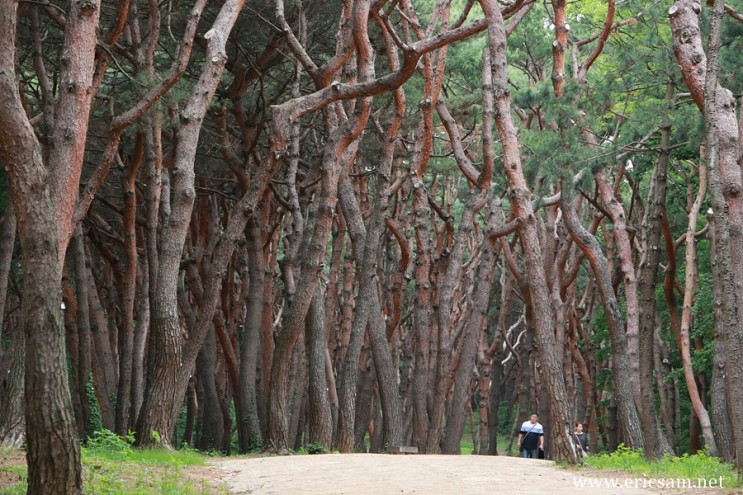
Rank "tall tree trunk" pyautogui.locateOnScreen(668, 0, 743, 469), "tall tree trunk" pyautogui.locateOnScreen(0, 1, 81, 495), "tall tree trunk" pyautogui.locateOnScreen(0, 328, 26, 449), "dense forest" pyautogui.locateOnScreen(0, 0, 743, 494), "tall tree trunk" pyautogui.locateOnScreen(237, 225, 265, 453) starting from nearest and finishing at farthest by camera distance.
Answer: "tall tree trunk" pyautogui.locateOnScreen(0, 1, 81, 495) < "tall tree trunk" pyautogui.locateOnScreen(668, 0, 743, 469) < "dense forest" pyautogui.locateOnScreen(0, 0, 743, 494) < "tall tree trunk" pyautogui.locateOnScreen(0, 328, 26, 449) < "tall tree trunk" pyautogui.locateOnScreen(237, 225, 265, 453)

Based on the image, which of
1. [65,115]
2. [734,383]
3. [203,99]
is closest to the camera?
[734,383]

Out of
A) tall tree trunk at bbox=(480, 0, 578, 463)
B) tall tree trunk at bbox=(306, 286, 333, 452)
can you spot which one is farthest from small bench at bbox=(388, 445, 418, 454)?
tall tree trunk at bbox=(480, 0, 578, 463)

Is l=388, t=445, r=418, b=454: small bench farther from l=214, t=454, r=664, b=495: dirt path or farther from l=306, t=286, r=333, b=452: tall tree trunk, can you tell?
l=214, t=454, r=664, b=495: dirt path

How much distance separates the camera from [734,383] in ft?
29.8

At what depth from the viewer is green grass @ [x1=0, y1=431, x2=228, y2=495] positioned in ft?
26.8

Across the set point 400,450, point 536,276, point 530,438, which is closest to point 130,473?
point 536,276

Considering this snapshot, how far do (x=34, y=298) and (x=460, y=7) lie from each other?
62.5 feet

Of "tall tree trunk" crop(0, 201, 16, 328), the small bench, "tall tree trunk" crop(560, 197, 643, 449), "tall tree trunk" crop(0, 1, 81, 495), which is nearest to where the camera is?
"tall tree trunk" crop(0, 1, 81, 495)

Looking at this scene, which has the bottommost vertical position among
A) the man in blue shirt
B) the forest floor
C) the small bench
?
the forest floor

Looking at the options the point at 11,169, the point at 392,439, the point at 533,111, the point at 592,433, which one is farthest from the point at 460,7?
the point at 11,169

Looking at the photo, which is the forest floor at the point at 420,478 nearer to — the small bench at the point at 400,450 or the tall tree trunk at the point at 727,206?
the tall tree trunk at the point at 727,206

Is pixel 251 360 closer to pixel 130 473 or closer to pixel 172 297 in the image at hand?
pixel 172 297

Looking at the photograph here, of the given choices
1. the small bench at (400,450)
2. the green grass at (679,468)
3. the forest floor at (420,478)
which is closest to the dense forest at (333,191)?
the small bench at (400,450)

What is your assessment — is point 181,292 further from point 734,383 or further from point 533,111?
point 734,383
